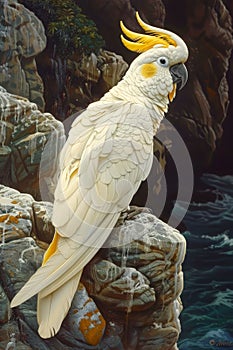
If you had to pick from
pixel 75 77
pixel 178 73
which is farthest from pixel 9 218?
A: pixel 178 73

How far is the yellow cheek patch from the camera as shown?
3434 millimetres

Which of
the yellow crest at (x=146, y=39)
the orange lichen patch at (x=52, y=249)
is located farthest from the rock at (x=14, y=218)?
the yellow crest at (x=146, y=39)

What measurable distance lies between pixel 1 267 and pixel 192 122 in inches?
59.8

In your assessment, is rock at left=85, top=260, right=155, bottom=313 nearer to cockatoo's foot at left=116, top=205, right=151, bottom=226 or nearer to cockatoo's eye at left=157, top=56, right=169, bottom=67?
cockatoo's foot at left=116, top=205, right=151, bottom=226

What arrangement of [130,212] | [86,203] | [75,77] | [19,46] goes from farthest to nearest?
[75,77], [19,46], [130,212], [86,203]

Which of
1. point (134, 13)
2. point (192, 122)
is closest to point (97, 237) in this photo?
point (192, 122)

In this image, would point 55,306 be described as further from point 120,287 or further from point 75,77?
point 75,77

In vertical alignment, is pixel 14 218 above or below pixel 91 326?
above

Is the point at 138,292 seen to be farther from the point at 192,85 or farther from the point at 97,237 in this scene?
the point at 192,85

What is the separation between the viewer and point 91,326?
137 inches

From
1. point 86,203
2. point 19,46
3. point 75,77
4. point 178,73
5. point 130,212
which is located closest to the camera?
point 86,203

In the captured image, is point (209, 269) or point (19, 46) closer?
point (19, 46)

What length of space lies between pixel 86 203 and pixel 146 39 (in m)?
0.97

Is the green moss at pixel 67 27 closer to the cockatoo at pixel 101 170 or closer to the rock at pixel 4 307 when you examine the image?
the cockatoo at pixel 101 170
